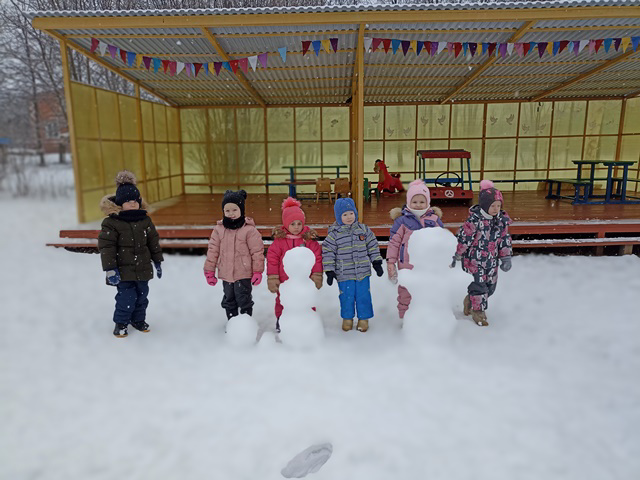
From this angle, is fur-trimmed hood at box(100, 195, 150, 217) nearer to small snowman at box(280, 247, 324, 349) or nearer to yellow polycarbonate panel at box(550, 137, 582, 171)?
small snowman at box(280, 247, 324, 349)

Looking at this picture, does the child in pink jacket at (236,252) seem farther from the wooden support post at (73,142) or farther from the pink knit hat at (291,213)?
the wooden support post at (73,142)

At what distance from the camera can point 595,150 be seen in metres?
13.1

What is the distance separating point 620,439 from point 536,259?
4.70m

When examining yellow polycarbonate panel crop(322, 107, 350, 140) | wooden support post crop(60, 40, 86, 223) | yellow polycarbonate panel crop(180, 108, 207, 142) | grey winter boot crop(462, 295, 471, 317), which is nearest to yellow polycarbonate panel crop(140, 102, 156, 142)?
yellow polycarbonate panel crop(180, 108, 207, 142)

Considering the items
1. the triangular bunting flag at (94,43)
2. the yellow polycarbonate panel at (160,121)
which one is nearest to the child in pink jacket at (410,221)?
the triangular bunting flag at (94,43)

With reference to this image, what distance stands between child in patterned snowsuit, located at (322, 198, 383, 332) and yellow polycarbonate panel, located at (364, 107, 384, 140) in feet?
30.8

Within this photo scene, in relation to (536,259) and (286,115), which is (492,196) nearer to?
(536,259)

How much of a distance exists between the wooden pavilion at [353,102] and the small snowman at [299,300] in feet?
11.7

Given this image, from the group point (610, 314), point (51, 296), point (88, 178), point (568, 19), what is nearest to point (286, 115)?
point (88, 178)

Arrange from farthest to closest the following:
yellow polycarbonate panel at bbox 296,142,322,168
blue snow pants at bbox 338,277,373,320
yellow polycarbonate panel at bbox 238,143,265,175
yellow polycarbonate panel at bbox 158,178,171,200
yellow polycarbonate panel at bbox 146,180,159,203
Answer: yellow polycarbonate panel at bbox 238,143,265,175 → yellow polycarbonate panel at bbox 296,142,322,168 → yellow polycarbonate panel at bbox 158,178,171,200 → yellow polycarbonate panel at bbox 146,180,159,203 → blue snow pants at bbox 338,277,373,320

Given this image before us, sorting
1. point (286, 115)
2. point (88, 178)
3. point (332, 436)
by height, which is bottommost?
point (332, 436)

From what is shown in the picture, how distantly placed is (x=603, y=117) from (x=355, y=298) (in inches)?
495

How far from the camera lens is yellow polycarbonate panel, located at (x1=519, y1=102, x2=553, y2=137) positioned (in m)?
13.0

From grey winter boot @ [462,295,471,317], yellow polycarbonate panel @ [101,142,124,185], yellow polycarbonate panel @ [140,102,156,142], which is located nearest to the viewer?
grey winter boot @ [462,295,471,317]
